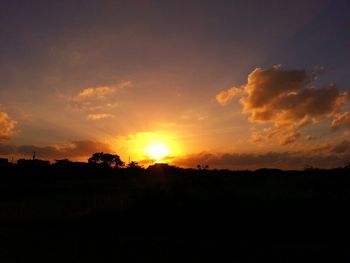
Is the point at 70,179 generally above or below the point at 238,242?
above

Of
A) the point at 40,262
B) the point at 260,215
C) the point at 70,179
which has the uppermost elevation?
the point at 70,179

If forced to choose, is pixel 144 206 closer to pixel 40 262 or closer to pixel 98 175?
pixel 40 262

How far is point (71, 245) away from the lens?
9.52 m

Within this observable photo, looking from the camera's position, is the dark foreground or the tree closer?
the dark foreground

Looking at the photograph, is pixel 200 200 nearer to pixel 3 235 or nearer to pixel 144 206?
pixel 144 206

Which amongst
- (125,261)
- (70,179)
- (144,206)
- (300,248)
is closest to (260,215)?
(300,248)

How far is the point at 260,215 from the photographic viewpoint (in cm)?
1200

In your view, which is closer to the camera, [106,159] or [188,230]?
[188,230]

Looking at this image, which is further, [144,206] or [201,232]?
[144,206]

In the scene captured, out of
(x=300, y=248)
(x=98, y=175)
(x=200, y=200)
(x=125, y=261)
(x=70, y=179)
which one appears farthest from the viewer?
(x=98, y=175)

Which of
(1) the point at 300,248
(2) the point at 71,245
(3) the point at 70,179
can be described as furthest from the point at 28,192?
(1) the point at 300,248

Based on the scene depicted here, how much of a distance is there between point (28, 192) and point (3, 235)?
97.9 ft

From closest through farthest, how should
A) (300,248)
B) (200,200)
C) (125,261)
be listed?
(125,261) < (300,248) < (200,200)

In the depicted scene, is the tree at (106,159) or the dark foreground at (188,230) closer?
the dark foreground at (188,230)
